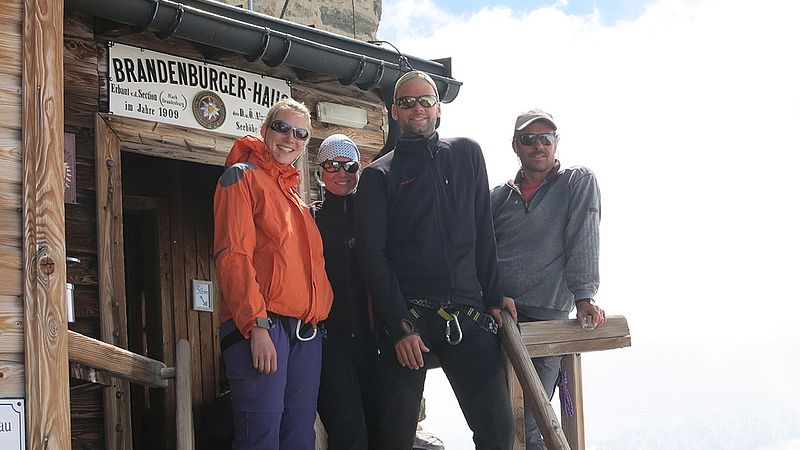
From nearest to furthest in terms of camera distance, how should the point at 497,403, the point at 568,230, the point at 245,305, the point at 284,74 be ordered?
the point at 245,305 < the point at 497,403 < the point at 568,230 < the point at 284,74

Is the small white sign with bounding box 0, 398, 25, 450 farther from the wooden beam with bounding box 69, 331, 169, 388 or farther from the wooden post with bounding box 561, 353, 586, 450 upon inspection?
the wooden post with bounding box 561, 353, 586, 450

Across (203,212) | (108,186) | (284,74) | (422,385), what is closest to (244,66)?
(284,74)

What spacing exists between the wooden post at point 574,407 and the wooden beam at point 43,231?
2.35 meters

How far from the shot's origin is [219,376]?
7.94 meters

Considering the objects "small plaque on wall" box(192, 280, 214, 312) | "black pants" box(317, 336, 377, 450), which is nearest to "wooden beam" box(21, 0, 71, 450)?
"black pants" box(317, 336, 377, 450)

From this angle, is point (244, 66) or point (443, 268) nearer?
point (443, 268)

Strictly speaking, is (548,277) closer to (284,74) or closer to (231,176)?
(231,176)

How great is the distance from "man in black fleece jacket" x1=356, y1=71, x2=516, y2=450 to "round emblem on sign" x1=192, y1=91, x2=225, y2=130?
2221mm

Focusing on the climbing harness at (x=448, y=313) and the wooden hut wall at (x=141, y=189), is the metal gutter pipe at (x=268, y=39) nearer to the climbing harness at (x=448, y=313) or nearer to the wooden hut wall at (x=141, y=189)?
the wooden hut wall at (x=141, y=189)

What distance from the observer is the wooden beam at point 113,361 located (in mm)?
3643

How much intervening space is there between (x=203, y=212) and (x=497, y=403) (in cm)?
449

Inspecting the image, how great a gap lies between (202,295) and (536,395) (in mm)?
4283

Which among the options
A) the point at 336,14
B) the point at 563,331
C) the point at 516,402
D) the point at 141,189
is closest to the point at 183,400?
the point at 516,402

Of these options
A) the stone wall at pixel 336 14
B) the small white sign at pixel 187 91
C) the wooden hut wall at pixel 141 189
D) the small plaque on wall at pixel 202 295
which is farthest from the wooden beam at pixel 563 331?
the stone wall at pixel 336 14
